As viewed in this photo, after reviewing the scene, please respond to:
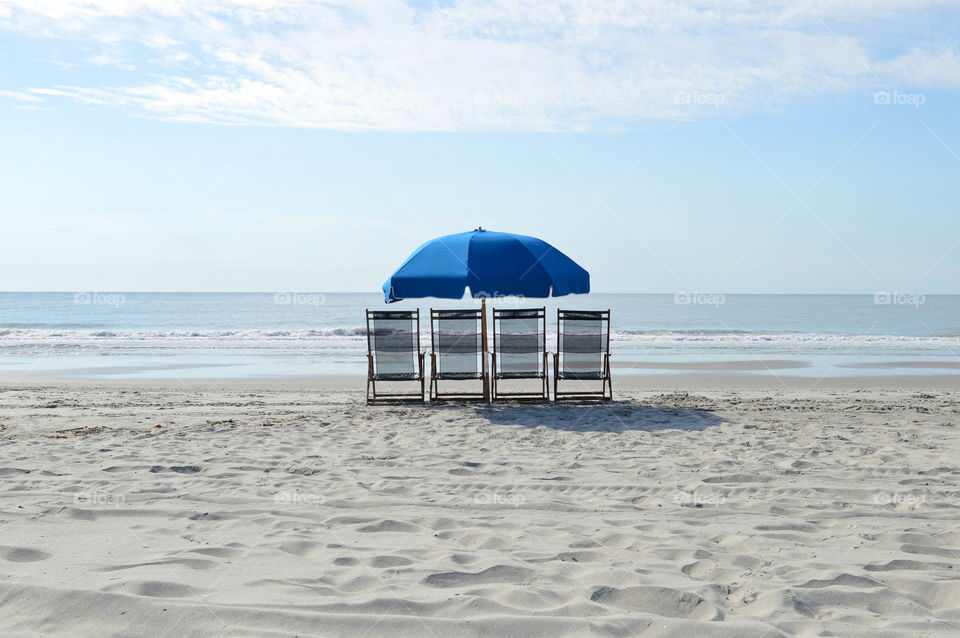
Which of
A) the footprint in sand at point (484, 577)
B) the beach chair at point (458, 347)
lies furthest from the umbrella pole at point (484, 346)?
the footprint in sand at point (484, 577)

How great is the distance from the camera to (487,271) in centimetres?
680

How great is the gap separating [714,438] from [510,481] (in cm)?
223

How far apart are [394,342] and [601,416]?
244 cm

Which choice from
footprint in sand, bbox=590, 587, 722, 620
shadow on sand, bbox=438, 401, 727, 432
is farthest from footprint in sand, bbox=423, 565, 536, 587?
shadow on sand, bbox=438, 401, 727, 432

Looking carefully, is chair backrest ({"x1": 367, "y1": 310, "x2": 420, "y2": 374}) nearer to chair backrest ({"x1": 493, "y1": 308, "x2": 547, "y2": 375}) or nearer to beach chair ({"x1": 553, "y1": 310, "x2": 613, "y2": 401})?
chair backrest ({"x1": 493, "y1": 308, "x2": 547, "y2": 375})

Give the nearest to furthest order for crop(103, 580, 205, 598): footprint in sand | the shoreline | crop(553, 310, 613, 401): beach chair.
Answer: crop(103, 580, 205, 598): footprint in sand → crop(553, 310, 613, 401): beach chair → the shoreline

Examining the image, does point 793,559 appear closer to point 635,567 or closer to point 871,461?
point 635,567

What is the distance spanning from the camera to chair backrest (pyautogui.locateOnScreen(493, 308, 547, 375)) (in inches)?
296

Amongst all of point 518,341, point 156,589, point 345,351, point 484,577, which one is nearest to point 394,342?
point 518,341

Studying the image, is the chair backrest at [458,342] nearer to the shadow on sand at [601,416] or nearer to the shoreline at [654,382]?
the shadow on sand at [601,416]

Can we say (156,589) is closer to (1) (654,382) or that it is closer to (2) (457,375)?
(2) (457,375)

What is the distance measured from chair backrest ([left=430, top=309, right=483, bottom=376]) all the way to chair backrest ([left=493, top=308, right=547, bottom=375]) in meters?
0.24

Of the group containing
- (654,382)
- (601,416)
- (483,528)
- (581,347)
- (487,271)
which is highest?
(487,271)

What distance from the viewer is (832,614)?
2275 millimetres
